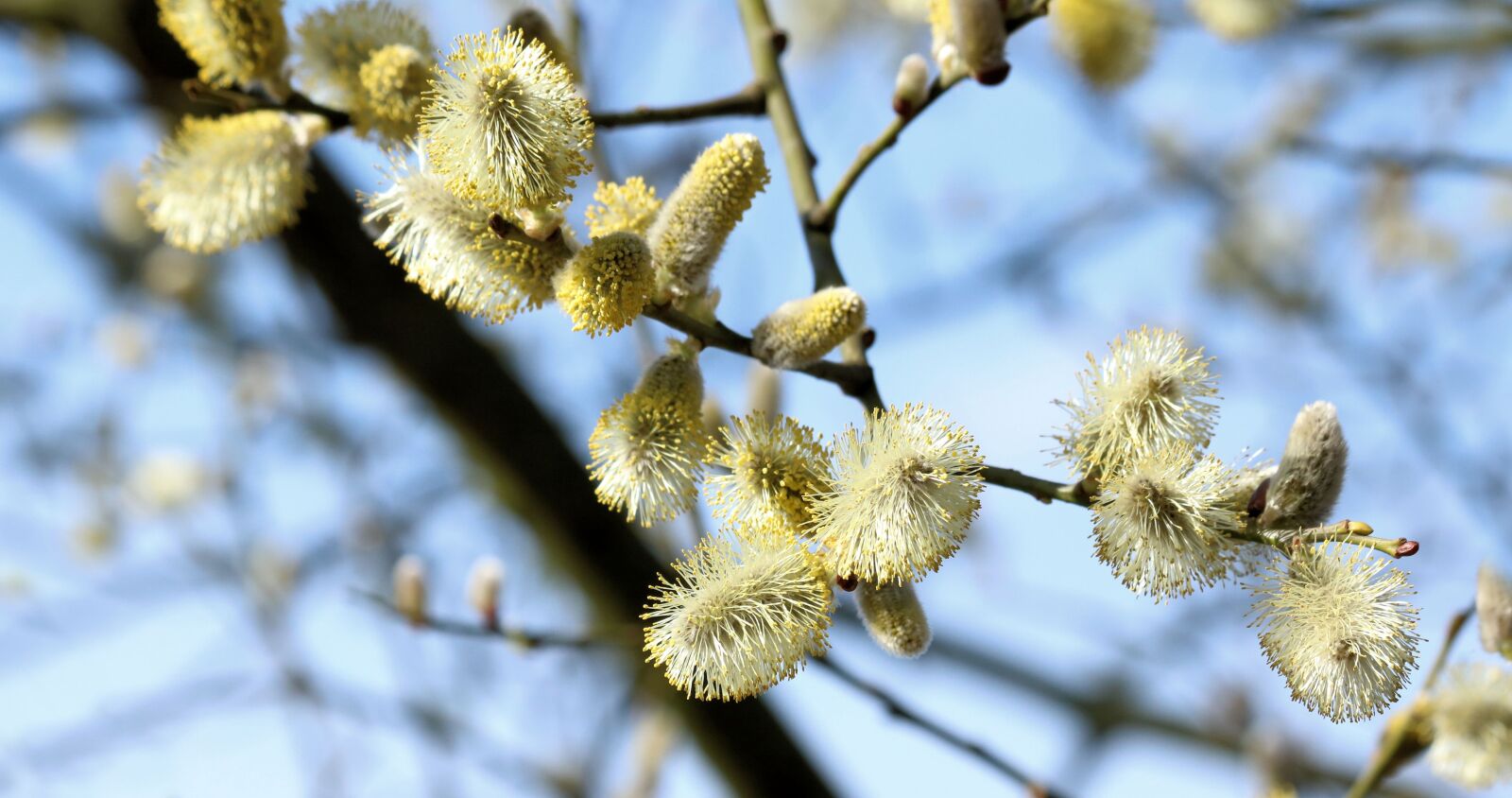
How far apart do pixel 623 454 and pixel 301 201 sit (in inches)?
20.4

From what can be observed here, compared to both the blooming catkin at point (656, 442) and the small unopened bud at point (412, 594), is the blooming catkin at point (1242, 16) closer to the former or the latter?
the blooming catkin at point (656, 442)

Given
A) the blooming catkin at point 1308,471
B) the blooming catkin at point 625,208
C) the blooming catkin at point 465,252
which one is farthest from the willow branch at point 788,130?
the blooming catkin at point 1308,471

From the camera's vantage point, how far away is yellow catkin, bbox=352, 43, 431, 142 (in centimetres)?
106

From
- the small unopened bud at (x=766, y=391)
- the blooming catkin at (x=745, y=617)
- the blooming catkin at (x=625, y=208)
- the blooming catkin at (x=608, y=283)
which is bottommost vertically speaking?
the small unopened bud at (x=766, y=391)

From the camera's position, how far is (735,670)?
2.91 ft

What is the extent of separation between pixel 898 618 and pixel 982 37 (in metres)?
0.53

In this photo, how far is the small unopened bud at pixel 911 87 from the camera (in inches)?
45.7

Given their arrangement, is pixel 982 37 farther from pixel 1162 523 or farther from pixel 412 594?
pixel 412 594

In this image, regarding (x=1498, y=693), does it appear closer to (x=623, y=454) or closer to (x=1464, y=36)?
(x=623, y=454)

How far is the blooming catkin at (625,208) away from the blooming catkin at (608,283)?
14 centimetres

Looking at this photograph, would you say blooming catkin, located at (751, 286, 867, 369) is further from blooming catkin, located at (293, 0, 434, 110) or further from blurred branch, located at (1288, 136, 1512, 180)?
blurred branch, located at (1288, 136, 1512, 180)

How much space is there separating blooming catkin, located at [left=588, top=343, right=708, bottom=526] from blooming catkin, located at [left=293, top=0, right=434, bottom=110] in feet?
1.48

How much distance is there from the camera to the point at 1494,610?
3.87 ft

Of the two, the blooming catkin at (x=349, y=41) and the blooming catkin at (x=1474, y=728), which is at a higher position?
the blooming catkin at (x=349, y=41)
